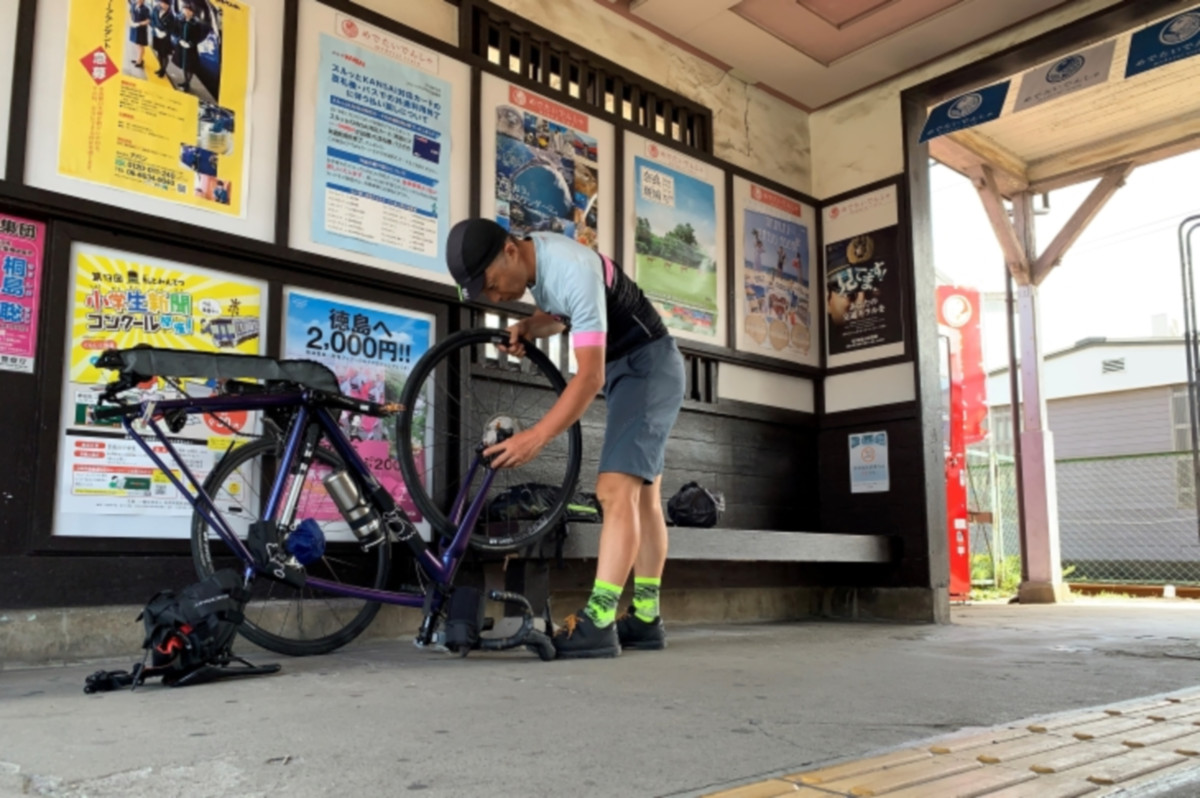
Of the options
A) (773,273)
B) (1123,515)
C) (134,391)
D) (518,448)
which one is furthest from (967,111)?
(1123,515)

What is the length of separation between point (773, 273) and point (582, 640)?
3.16 meters

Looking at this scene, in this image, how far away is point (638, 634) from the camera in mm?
3277

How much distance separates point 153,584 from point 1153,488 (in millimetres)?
12143

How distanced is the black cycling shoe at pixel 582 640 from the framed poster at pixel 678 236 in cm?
221

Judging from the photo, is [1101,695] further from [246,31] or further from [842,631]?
[246,31]

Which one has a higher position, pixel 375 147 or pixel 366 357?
pixel 375 147

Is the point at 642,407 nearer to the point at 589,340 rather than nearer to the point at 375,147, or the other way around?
the point at 589,340

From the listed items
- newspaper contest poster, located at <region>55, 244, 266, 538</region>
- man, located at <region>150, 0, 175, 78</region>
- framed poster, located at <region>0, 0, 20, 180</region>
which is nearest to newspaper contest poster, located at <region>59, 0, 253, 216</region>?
man, located at <region>150, 0, 175, 78</region>

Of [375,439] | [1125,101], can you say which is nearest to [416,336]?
[375,439]

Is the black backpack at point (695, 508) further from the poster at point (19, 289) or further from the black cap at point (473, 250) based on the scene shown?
the poster at point (19, 289)

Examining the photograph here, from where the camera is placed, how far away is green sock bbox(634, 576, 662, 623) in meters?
3.29

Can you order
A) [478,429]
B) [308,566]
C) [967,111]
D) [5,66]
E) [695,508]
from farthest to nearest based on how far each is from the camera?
1. [967,111]
2. [695,508]
3. [478,429]
4. [308,566]
5. [5,66]

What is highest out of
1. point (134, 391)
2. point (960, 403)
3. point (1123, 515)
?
point (960, 403)

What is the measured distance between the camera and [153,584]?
3.03 m
